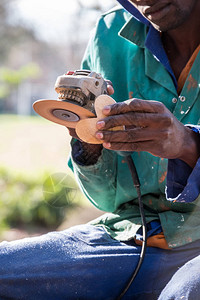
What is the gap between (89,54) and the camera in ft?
7.72

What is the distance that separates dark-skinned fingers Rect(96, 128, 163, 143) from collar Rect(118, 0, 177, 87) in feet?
2.09

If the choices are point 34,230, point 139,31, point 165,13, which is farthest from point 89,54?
point 34,230

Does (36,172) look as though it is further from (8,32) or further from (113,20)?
(8,32)

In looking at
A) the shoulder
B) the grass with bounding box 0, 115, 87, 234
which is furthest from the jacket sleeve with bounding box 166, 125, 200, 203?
the grass with bounding box 0, 115, 87, 234

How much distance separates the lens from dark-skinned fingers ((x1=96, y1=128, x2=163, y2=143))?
1479 mm

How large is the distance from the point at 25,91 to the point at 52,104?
3690cm

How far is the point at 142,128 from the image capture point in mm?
1489

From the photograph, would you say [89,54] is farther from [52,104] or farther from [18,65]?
[18,65]

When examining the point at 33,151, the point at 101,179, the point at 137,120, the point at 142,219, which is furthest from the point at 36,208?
the point at 33,151

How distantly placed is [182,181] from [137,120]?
370mm

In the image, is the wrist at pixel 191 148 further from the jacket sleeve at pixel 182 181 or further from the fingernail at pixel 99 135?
the fingernail at pixel 99 135

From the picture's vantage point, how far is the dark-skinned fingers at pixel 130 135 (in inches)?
58.2

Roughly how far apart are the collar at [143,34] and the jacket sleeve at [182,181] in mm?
516

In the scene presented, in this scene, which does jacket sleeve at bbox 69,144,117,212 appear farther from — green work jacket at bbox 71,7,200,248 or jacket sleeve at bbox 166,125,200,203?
jacket sleeve at bbox 166,125,200,203
